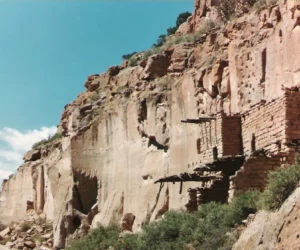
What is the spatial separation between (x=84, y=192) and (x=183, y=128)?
8.71m

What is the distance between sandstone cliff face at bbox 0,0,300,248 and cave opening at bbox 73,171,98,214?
5 cm

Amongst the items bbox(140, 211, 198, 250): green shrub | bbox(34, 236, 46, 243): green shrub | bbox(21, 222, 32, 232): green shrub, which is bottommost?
bbox(34, 236, 46, 243): green shrub

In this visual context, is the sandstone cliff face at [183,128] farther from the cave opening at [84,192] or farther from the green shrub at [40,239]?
the green shrub at [40,239]

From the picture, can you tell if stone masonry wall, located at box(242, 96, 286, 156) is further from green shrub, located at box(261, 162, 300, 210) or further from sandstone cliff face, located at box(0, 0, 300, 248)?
green shrub, located at box(261, 162, 300, 210)

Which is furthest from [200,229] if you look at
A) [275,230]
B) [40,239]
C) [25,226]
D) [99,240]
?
[25,226]

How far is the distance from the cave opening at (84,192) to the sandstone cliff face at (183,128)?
0.16 ft

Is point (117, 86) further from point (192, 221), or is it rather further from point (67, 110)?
point (192, 221)

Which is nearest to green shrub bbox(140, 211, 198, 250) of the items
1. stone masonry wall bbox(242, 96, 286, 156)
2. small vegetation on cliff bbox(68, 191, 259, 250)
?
small vegetation on cliff bbox(68, 191, 259, 250)

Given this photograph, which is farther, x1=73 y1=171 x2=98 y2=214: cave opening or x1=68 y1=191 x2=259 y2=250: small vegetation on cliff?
x1=73 y1=171 x2=98 y2=214: cave opening

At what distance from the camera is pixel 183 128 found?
23.1 m

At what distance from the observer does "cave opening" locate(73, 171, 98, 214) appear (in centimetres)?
2981

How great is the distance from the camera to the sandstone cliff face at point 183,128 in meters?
16.8

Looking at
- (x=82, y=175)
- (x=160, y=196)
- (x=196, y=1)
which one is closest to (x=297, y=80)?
(x=160, y=196)

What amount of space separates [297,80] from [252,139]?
194 cm
